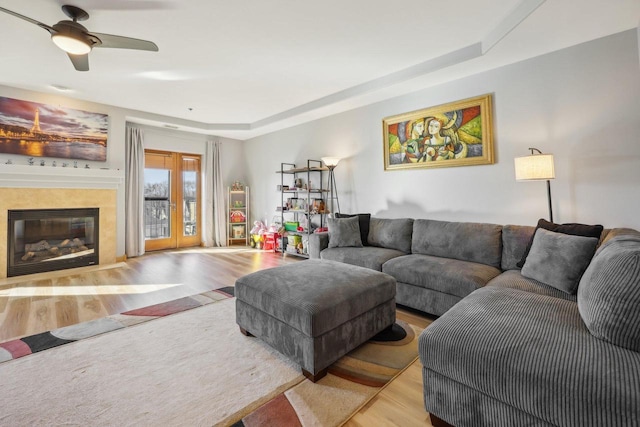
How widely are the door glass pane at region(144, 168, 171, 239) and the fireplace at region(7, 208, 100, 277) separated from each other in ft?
3.88

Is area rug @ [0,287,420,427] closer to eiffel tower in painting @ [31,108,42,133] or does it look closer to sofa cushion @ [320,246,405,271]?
sofa cushion @ [320,246,405,271]

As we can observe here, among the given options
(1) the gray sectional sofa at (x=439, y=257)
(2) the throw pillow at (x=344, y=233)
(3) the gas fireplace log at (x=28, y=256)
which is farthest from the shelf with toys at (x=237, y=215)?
(1) the gray sectional sofa at (x=439, y=257)

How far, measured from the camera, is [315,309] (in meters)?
1.70

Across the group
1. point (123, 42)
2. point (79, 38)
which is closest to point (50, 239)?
point (79, 38)

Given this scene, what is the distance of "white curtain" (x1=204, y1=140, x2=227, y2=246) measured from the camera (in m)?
6.34

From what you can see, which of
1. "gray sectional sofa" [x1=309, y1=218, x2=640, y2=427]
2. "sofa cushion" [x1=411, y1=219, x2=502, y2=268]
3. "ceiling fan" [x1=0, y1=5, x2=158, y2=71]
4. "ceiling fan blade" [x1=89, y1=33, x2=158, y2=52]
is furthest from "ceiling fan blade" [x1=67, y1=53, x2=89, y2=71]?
"sofa cushion" [x1=411, y1=219, x2=502, y2=268]

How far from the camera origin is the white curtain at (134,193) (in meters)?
5.18

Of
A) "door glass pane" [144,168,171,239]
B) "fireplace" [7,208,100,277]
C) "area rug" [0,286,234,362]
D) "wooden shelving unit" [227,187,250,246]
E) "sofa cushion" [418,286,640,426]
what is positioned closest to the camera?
"sofa cushion" [418,286,640,426]

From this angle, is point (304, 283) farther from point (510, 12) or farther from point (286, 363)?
point (510, 12)

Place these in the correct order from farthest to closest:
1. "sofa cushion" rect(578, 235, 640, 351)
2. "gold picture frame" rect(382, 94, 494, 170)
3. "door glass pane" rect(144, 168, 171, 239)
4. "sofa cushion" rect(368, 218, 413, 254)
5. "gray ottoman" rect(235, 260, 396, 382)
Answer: "door glass pane" rect(144, 168, 171, 239)
"sofa cushion" rect(368, 218, 413, 254)
"gold picture frame" rect(382, 94, 494, 170)
"gray ottoman" rect(235, 260, 396, 382)
"sofa cushion" rect(578, 235, 640, 351)

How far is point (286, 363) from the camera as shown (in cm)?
191

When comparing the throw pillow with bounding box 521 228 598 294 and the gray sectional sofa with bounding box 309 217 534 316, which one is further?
the gray sectional sofa with bounding box 309 217 534 316

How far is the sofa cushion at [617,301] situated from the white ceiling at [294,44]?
194 cm

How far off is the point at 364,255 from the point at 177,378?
2115 mm
